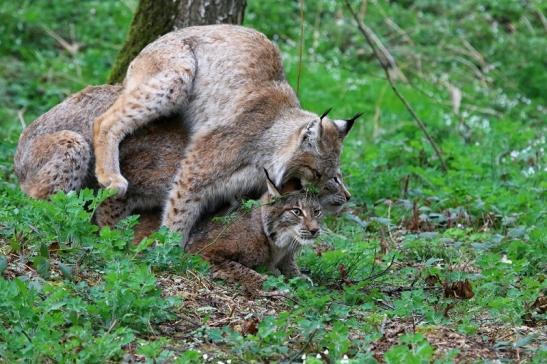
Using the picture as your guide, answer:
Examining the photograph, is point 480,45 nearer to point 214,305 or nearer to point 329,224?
point 329,224

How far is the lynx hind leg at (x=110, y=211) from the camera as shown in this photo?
6598 millimetres

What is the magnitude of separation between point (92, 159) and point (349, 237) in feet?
5.88

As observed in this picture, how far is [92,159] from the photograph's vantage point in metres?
6.71

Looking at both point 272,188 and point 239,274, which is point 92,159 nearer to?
point 272,188

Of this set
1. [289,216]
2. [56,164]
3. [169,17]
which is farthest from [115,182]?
[169,17]

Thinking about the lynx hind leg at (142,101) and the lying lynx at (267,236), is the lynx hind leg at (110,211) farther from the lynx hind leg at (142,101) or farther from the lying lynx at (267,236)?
the lying lynx at (267,236)

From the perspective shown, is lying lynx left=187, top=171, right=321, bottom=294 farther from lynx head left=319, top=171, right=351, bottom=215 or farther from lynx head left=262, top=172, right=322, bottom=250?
lynx head left=319, top=171, right=351, bottom=215

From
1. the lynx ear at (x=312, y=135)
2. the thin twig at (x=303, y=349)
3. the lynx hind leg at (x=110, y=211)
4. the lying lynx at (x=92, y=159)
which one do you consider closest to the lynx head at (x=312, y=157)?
the lynx ear at (x=312, y=135)

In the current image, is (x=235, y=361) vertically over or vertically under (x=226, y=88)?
under

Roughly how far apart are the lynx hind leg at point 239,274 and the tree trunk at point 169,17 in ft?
8.28

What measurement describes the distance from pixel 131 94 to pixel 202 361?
9.19ft

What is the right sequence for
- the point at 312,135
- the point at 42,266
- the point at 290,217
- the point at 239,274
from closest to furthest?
1. the point at 42,266
2. the point at 239,274
3. the point at 290,217
4. the point at 312,135

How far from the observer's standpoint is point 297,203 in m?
6.10

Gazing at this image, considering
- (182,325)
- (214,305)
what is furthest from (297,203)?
(182,325)
